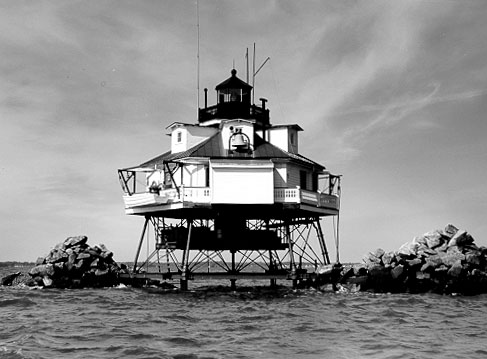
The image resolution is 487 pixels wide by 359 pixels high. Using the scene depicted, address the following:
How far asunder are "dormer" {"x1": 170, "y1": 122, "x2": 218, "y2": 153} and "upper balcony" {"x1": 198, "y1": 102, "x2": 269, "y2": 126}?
1.76m

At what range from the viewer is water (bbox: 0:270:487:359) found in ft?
65.3

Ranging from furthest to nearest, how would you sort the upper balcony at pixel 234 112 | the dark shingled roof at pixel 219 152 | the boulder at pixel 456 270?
1. the upper balcony at pixel 234 112
2. the dark shingled roof at pixel 219 152
3. the boulder at pixel 456 270

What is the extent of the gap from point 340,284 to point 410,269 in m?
4.81

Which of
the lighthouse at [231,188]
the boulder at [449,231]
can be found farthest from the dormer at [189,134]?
the boulder at [449,231]

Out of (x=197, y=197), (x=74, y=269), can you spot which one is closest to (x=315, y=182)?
(x=197, y=197)

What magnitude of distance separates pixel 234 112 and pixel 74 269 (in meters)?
17.2

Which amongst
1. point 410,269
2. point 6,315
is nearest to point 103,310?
point 6,315

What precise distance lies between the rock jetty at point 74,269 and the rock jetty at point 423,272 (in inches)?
724

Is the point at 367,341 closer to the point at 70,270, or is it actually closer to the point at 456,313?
the point at 456,313

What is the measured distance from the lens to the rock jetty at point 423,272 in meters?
43.6

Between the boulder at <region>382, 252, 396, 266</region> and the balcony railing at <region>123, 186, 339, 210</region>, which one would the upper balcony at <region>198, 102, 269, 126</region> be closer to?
the balcony railing at <region>123, 186, 339, 210</region>

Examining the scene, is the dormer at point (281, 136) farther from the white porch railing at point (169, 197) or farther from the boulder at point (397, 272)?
the boulder at point (397, 272)

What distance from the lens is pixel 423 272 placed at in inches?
1729

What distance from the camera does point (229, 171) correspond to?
43.3 metres
